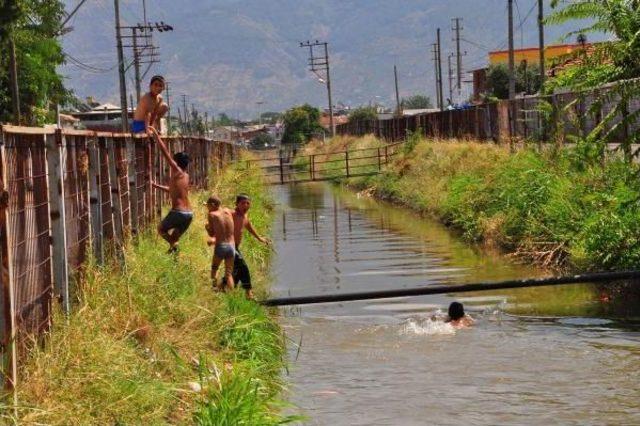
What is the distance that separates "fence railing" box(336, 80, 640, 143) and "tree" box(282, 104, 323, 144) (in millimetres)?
65927

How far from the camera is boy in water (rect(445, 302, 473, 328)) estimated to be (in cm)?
1427

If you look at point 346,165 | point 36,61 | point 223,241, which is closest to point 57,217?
point 223,241

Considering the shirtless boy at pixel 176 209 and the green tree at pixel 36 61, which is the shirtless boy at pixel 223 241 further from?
the green tree at pixel 36 61

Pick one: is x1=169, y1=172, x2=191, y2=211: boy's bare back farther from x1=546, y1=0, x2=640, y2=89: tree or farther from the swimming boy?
x1=546, y1=0, x2=640, y2=89: tree

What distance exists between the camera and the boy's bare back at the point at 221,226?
12992 mm

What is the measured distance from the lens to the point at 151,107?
13.7 m

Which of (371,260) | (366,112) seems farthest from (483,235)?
(366,112)

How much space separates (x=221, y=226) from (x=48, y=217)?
15.4 ft

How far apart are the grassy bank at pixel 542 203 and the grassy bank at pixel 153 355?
6.18 meters

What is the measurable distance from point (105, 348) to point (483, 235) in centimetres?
1743

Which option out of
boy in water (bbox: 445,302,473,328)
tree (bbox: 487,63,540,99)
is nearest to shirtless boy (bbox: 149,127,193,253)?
boy in water (bbox: 445,302,473,328)

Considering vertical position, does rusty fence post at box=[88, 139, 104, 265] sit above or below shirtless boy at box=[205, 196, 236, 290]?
above

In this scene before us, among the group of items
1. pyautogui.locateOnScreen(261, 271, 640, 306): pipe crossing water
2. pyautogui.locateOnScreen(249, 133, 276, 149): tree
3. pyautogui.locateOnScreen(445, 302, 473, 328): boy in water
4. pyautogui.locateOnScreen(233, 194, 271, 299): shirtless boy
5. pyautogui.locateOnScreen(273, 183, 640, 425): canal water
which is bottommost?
pyautogui.locateOnScreen(273, 183, 640, 425): canal water

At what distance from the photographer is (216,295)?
1187 centimetres
